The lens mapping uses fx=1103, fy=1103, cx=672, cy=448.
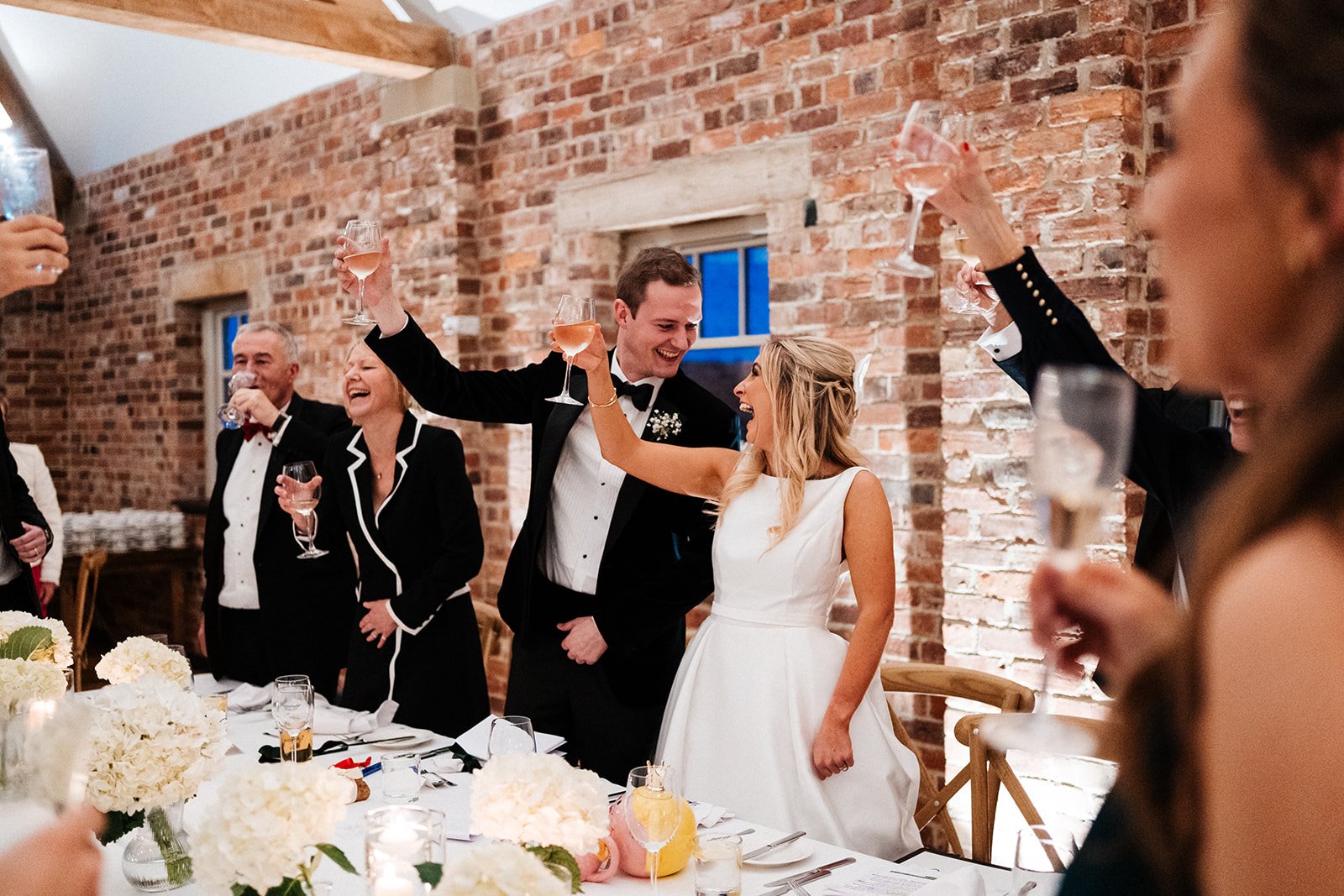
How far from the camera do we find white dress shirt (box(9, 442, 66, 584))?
4.09m

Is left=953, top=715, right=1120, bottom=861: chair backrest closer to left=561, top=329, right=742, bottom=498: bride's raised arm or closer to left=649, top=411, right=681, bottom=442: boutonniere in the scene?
left=561, top=329, right=742, bottom=498: bride's raised arm

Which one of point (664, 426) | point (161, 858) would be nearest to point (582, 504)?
point (664, 426)

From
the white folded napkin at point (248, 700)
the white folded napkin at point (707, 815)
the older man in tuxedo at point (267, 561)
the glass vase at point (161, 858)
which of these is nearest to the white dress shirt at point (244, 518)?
the older man in tuxedo at point (267, 561)

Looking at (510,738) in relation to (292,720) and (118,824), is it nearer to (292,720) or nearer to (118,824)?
(292,720)

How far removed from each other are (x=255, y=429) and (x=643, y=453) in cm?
175

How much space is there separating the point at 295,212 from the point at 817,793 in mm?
4661

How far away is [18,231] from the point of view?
1.86 m

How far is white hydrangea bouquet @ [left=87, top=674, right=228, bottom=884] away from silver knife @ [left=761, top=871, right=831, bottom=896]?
2.63 ft

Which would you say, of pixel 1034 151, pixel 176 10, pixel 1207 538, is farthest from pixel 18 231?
pixel 176 10

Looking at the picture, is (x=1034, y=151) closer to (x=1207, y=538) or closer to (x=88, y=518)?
(x=1207, y=538)

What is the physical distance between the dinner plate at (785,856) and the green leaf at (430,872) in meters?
0.55

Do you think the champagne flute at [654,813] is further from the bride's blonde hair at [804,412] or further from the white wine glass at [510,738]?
the bride's blonde hair at [804,412]

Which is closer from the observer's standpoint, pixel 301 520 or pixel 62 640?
pixel 62 640

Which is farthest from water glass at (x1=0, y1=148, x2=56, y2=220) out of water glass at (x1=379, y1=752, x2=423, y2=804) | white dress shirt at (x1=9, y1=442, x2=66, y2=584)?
white dress shirt at (x1=9, y1=442, x2=66, y2=584)
